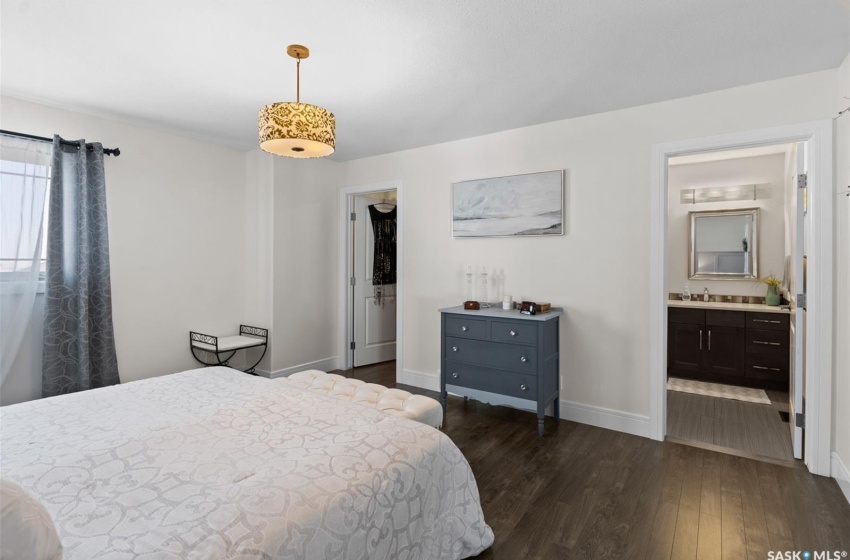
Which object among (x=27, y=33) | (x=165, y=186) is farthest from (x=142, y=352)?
(x=27, y=33)

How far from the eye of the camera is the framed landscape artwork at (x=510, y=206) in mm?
3590

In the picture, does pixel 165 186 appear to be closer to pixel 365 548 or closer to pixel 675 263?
pixel 365 548

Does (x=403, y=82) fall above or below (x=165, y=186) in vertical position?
above

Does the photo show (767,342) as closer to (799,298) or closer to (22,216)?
(799,298)

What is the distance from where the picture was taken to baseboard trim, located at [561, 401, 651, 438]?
3.22 m

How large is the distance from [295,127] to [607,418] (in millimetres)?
3044

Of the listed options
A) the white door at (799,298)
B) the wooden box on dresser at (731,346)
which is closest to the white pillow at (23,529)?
the white door at (799,298)

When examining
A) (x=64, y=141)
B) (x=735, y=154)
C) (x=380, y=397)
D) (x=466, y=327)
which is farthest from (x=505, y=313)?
(x=64, y=141)

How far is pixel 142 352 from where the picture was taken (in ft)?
12.4

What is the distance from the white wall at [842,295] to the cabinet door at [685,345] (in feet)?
6.84

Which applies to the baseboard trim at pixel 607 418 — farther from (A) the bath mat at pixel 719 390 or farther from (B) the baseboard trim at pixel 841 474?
(A) the bath mat at pixel 719 390

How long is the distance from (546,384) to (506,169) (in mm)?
1901

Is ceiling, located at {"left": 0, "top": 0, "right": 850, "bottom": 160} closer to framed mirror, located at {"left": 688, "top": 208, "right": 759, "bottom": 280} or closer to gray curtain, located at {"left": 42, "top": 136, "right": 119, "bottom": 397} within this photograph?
gray curtain, located at {"left": 42, "top": 136, "right": 119, "bottom": 397}

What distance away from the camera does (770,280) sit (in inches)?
178
